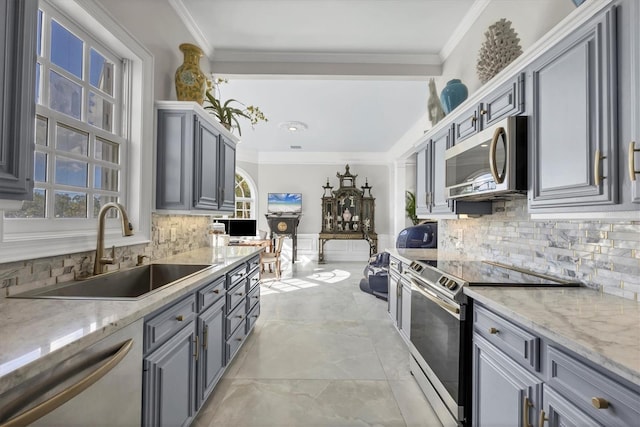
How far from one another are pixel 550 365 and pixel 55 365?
144 cm

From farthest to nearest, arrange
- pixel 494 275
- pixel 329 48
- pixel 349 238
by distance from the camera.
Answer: pixel 349 238, pixel 329 48, pixel 494 275

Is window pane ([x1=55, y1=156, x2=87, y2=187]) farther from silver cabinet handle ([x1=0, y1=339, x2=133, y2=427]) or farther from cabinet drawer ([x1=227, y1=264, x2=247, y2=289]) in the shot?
silver cabinet handle ([x1=0, y1=339, x2=133, y2=427])

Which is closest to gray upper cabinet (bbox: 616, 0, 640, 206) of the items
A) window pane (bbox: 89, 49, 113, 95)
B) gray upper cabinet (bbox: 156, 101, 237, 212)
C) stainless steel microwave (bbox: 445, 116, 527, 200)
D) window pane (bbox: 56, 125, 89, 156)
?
stainless steel microwave (bbox: 445, 116, 527, 200)

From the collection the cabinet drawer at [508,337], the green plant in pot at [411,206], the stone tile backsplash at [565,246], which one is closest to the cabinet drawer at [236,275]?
the cabinet drawer at [508,337]

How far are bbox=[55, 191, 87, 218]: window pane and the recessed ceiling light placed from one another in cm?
405

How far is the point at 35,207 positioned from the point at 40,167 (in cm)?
20

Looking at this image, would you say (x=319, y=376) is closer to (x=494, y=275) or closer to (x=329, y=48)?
(x=494, y=275)

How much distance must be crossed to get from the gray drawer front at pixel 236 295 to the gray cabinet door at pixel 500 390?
157 cm

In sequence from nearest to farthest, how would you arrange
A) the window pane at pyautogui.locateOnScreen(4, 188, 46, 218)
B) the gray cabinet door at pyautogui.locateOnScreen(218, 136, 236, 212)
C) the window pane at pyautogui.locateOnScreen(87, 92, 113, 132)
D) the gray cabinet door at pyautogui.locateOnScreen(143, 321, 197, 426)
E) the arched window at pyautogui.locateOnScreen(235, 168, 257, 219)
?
the gray cabinet door at pyautogui.locateOnScreen(143, 321, 197, 426), the window pane at pyautogui.locateOnScreen(4, 188, 46, 218), the window pane at pyautogui.locateOnScreen(87, 92, 113, 132), the gray cabinet door at pyautogui.locateOnScreen(218, 136, 236, 212), the arched window at pyautogui.locateOnScreen(235, 168, 257, 219)

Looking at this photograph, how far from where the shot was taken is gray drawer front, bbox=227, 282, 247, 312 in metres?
2.19

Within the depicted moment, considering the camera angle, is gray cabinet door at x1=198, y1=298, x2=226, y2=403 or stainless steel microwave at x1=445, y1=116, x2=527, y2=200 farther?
gray cabinet door at x1=198, y1=298, x2=226, y2=403

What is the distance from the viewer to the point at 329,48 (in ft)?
10.4

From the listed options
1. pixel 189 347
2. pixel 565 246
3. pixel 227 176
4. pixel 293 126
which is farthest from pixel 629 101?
pixel 293 126

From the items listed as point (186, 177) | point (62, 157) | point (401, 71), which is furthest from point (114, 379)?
point (401, 71)
